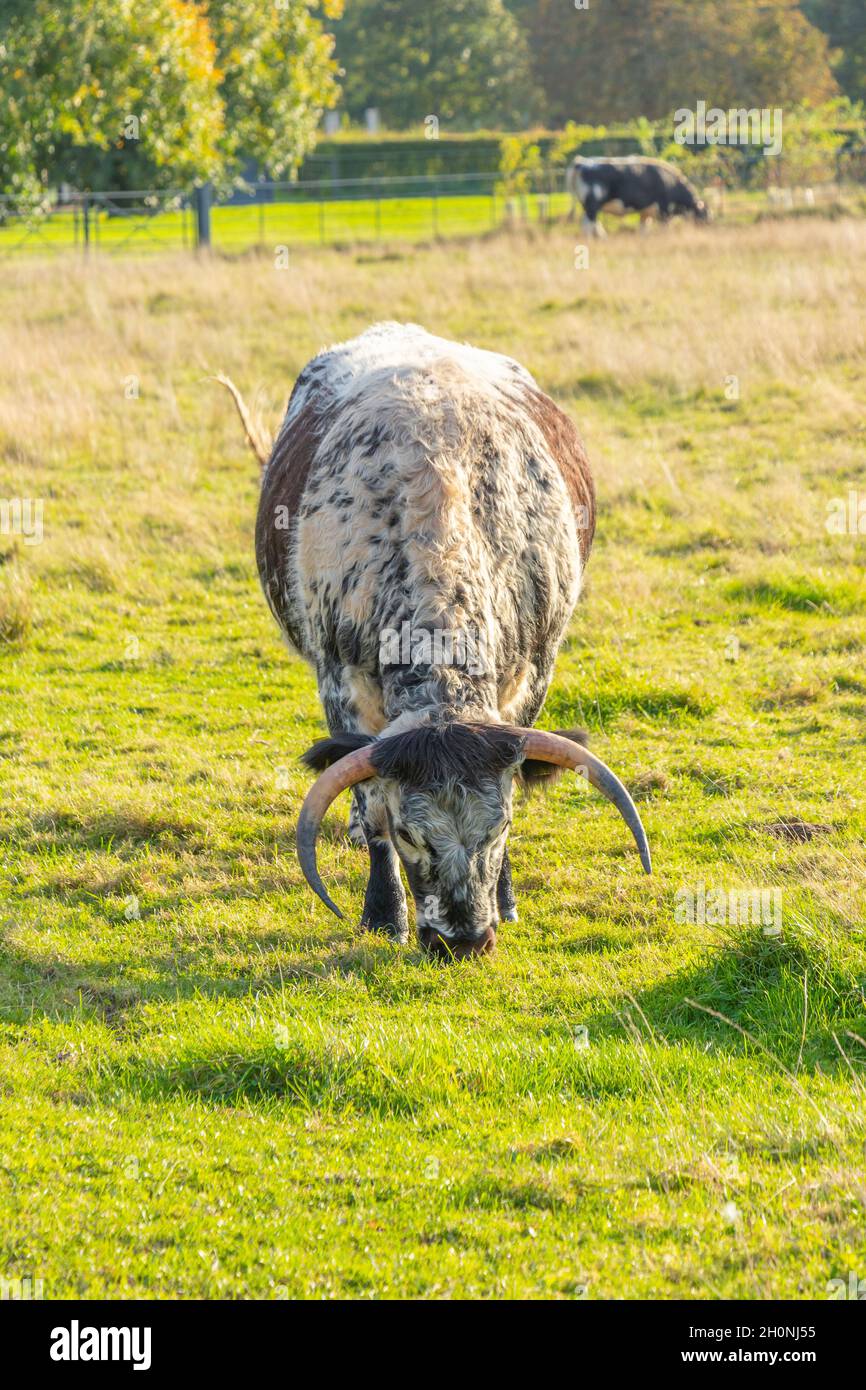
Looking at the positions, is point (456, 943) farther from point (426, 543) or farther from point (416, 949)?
point (426, 543)

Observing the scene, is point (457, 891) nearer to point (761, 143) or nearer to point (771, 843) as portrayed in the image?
point (771, 843)

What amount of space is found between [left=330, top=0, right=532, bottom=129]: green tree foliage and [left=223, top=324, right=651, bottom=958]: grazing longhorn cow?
2431 inches

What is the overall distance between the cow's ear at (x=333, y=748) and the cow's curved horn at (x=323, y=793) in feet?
0.90

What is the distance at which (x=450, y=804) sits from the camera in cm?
480

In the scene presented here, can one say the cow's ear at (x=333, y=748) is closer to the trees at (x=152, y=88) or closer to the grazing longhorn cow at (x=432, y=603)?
the grazing longhorn cow at (x=432, y=603)

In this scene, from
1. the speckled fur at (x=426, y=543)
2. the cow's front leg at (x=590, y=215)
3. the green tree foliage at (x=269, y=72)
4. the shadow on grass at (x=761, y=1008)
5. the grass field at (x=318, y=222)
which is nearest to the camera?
the shadow on grass at (x=761, y=1008)

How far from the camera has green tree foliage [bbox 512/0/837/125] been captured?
48.5m

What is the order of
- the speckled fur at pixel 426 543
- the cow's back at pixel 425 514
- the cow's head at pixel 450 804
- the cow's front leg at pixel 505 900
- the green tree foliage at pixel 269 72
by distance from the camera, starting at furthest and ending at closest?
the green tree foliage at pixel 269 72, the cow's front leg at pixel 505 900, the cow's back at pixel 425 514, the speckled fur at pixel 426 543, the cow's head at pixel 450 804

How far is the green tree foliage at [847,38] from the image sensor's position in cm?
5572

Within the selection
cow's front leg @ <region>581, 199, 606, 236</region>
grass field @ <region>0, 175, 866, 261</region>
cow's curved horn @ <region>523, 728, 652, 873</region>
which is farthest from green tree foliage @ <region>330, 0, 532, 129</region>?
cow's curved horn @ <region>523, 728, 652, 873</region>

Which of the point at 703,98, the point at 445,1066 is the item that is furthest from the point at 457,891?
the point at 703,98

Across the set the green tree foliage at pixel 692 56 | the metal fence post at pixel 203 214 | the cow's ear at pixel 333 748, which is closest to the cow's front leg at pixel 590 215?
the metal fence post at pixel 203 214

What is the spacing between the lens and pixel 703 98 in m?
48.9
